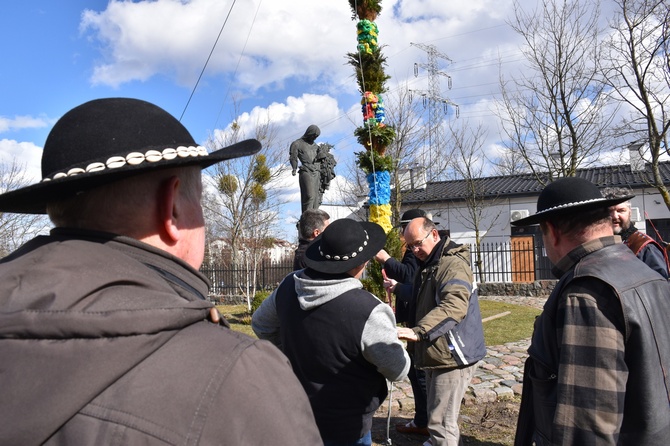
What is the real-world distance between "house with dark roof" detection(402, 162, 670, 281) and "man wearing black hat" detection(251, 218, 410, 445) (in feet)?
62.5

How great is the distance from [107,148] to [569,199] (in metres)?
1.84

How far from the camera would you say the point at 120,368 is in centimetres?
84

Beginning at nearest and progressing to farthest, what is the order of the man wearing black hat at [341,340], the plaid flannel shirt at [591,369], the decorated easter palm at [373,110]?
the plaid flannel shirt at [591,369], the man wearing black hat at [341,340], the decorated easter palm at [373,110]

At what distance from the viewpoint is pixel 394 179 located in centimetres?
1866

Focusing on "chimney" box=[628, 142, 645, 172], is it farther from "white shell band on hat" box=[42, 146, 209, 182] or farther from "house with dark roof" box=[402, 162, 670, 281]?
"white shell band on hat" box=[42, 146, 209, 182]

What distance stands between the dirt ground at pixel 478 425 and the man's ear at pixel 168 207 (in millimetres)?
4196

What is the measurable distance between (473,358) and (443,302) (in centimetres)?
53

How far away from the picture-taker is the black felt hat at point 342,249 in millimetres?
2617

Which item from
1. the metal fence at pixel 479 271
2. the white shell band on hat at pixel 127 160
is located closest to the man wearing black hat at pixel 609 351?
the white shell band on hat at pixel 127 160

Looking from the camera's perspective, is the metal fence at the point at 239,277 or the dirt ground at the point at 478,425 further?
the metal fence at the point at 239,277

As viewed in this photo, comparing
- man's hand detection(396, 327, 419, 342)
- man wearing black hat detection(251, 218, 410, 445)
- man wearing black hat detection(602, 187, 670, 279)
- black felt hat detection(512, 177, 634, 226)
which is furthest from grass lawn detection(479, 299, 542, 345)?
black felt hat detection(512, 177, 634, 226)

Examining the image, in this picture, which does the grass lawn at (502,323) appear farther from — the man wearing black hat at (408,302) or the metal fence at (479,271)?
the metal fence at (479,271)

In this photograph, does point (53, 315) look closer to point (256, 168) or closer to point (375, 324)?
point (375, 324)

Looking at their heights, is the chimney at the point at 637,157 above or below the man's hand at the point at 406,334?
above
